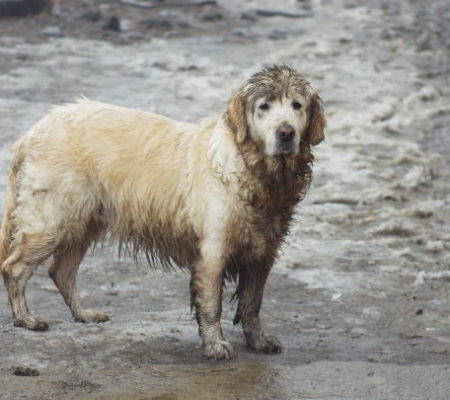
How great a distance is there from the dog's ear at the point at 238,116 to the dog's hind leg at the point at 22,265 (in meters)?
1.35

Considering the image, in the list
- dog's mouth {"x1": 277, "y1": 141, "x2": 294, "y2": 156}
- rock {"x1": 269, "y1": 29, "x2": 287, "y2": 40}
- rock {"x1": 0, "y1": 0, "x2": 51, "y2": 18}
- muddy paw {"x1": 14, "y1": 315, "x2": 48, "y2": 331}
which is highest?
dog's mouth {"x1": 277, "y1": 141, "x2": 294, "y2": 156}

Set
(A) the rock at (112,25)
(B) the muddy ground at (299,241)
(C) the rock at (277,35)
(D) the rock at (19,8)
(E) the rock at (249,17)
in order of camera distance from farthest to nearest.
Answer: (E) the rock at (249,17) < (C) the rock at (277,35) < (A) the rock at (112,25) < (D) the rock at (19,8) < (B) the muddy ground at (299,241)

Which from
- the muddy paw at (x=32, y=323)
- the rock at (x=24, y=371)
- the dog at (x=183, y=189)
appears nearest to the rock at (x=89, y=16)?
the dog at (x=183, y=189)

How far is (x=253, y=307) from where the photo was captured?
22.1 ft

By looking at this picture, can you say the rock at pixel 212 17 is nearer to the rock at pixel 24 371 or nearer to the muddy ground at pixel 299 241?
the muddy ground at pixel 299 241

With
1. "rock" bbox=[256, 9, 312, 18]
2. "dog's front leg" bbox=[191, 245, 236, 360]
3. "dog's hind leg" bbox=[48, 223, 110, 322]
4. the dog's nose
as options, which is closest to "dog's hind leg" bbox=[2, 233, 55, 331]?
"dog's hind leg" bbox=[48, 223, 110, 322]

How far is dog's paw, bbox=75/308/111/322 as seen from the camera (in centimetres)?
701

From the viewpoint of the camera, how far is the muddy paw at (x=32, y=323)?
A: 6.64 meters

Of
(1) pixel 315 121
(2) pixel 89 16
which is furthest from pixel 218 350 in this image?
(2) pixel 89 16

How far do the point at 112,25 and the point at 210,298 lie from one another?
491 inches

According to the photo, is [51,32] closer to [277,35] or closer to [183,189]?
[277,35]

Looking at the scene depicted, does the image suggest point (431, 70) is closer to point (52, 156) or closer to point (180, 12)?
point (180, 12)

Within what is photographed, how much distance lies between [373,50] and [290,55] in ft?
6.73

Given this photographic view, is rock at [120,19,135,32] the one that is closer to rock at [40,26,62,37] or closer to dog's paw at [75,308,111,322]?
rock at [40,26,62,37]
